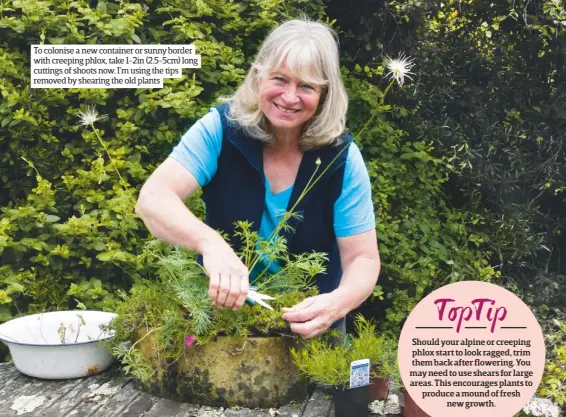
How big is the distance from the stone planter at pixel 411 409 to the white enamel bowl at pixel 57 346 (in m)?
0.95

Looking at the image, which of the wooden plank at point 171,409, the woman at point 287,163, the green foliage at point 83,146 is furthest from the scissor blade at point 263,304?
the green foliage at point 83,146

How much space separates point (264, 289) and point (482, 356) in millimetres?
666

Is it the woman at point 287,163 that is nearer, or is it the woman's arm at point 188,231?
the woman's arm at point 188,231

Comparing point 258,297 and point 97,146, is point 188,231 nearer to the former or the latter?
point 258,297

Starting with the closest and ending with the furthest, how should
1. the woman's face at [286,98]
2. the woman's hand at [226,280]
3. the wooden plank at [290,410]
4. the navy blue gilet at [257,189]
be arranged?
the woman's hand at [226,280] < the wooden plank at [290,410] < the woman's face at [286,98] < the navy blue gilet at [257,189]

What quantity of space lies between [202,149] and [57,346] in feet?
2.45

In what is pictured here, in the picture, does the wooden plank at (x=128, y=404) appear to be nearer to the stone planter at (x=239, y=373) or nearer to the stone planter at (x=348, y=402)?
the stone planter at (x=239, y=373)

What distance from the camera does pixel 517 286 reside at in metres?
4.29

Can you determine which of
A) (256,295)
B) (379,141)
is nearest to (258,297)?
(256,295)

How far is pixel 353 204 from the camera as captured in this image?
95.7 inches

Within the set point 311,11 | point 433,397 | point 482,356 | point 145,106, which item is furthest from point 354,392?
point 311,11

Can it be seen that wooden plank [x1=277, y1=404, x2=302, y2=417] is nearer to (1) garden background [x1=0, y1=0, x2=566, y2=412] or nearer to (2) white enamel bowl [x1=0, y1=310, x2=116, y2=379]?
(2) white enamel bowl [x1=0, y1=310, x2=116, y2=379]

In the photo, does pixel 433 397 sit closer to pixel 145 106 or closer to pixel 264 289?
pixel 264 289

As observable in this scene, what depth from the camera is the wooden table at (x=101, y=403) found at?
2.06 meters
